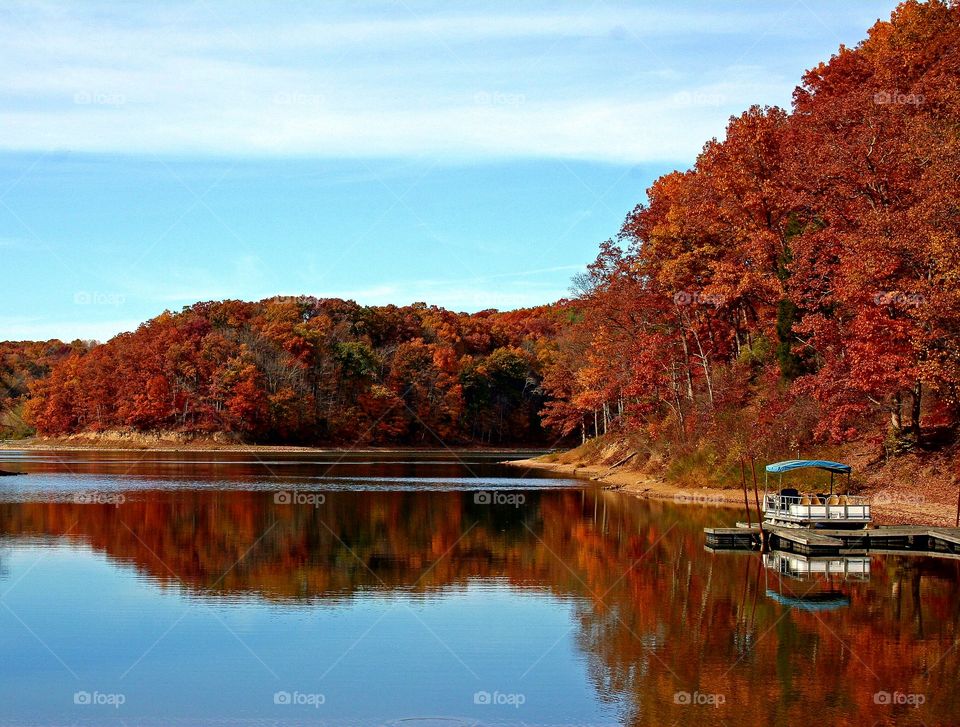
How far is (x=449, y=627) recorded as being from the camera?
76.8 ft

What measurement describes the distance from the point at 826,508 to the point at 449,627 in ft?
63.0

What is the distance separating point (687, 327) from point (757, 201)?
38.4 ft

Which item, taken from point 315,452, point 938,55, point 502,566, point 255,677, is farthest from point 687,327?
point 315,452

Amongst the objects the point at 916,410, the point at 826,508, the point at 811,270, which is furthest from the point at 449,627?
the point at 811,270

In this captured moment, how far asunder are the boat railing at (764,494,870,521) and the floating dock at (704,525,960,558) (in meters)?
0.82

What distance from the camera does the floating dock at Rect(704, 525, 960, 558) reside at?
3588 centimetres

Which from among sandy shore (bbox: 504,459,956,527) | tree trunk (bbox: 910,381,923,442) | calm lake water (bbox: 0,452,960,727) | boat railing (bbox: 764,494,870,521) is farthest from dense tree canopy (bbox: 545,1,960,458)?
calm lake water (bbox: 0,452,960,727)

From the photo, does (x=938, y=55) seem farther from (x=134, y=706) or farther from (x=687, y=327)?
(x=134, y=706)

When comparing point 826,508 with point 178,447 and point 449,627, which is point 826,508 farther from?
point 178,447

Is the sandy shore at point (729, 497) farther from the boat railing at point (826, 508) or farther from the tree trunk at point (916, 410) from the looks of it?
the boat railing at point (826, 508)

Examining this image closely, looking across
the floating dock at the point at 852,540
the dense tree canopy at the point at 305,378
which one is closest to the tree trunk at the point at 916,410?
the floating dock at the point at 852,540

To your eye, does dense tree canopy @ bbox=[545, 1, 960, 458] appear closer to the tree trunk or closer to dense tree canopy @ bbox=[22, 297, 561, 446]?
the tree trunk

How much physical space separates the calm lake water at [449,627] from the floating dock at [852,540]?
1.45 meters

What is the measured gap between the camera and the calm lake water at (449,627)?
689 inches
